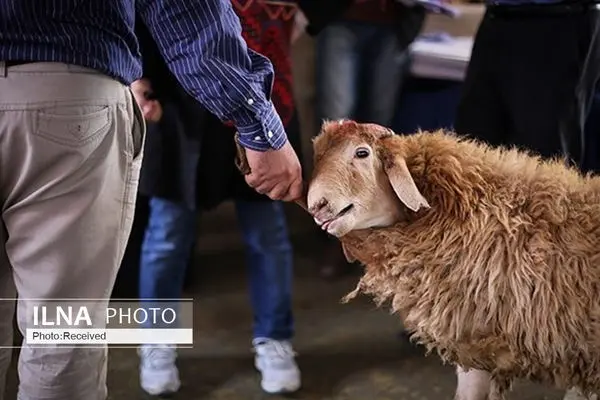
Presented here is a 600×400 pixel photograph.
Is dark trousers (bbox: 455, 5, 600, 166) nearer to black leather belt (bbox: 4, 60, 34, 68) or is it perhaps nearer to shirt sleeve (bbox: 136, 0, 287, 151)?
shirt sleeve (bbox: 136, 0, 287, 151)

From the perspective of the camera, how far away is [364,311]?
237cm

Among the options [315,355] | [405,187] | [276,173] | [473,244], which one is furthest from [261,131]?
[315,355]

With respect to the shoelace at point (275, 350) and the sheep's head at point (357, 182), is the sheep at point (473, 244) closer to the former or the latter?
the sheep's head at point (357, 182)

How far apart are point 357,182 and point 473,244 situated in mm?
186

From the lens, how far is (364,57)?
235 cm

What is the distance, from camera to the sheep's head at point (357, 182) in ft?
3.74

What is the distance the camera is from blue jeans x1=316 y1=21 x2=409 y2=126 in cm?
232

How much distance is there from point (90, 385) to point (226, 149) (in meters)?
0.87

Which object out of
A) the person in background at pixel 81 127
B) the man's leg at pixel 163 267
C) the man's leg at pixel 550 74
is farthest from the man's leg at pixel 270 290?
the person in background at pixel 81 127

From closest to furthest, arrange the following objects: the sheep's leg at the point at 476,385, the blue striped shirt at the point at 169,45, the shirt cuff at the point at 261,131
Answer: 1. the blue striped shirt at the point at 169,45
2. the shirt cuff at the point at 261,131
3. the sheep's leg at the point at 476,385

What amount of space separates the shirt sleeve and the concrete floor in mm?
1000

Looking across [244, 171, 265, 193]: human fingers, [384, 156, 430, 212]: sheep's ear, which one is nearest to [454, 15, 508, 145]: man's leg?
[384, 156, 430, 212]: sheep's ear

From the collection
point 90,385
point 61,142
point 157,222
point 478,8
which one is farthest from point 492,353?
point 478,8

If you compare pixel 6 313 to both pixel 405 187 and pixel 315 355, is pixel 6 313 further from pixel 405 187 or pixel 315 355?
pixel 315 355
